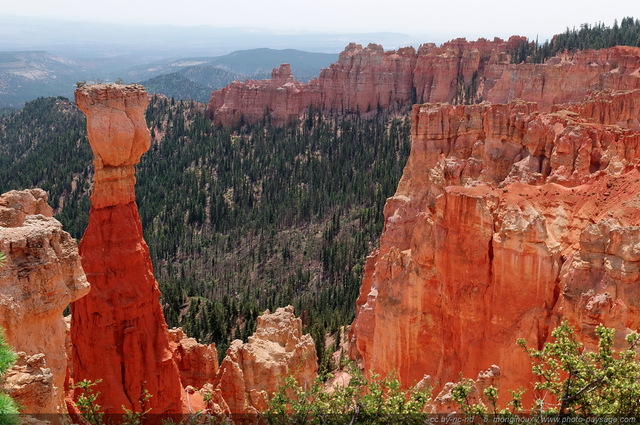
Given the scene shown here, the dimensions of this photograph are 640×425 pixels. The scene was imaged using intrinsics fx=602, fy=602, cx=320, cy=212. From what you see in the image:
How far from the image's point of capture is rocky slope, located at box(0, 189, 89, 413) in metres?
11.1

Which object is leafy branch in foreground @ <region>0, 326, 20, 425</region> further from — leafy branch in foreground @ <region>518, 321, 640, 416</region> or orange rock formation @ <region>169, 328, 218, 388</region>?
orange rock formation @ <region>169, 328, 218, 388</region>

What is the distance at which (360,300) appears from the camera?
39875 millimetres

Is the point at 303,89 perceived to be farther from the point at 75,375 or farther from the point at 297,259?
the point at 75,375

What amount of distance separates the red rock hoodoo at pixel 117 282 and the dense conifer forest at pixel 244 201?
68.6ft

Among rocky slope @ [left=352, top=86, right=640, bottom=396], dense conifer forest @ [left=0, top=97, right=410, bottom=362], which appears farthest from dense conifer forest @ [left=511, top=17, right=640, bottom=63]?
rocky slope @ [left=352, top=86, right=640, bottom=396]

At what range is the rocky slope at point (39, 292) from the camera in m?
11.1

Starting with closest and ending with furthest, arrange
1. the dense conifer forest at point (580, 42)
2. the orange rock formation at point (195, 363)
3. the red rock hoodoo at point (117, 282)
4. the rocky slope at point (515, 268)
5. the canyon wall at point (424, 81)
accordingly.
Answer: the rocky slope at point (515, 268) → the red rock hoodoo at point (117, 282) → the orange rock formation at point (195, 363) → the canyon wall at point (424, 81) → the dense conifer forest at point (580, 42)

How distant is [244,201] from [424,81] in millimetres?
39018

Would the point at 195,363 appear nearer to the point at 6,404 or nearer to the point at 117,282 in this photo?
the point at 117,282

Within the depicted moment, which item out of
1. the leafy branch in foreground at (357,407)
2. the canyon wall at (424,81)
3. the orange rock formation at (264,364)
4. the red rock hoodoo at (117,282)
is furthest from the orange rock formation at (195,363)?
the canyon wall at (424,81)

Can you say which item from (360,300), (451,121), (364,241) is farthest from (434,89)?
(360,300)

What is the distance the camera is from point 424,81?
346 ft

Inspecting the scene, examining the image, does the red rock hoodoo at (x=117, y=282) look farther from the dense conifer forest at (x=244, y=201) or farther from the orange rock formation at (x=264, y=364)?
the dense conifer forest at (x=244, y=201)

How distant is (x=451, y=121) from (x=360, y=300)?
45.3 ft
